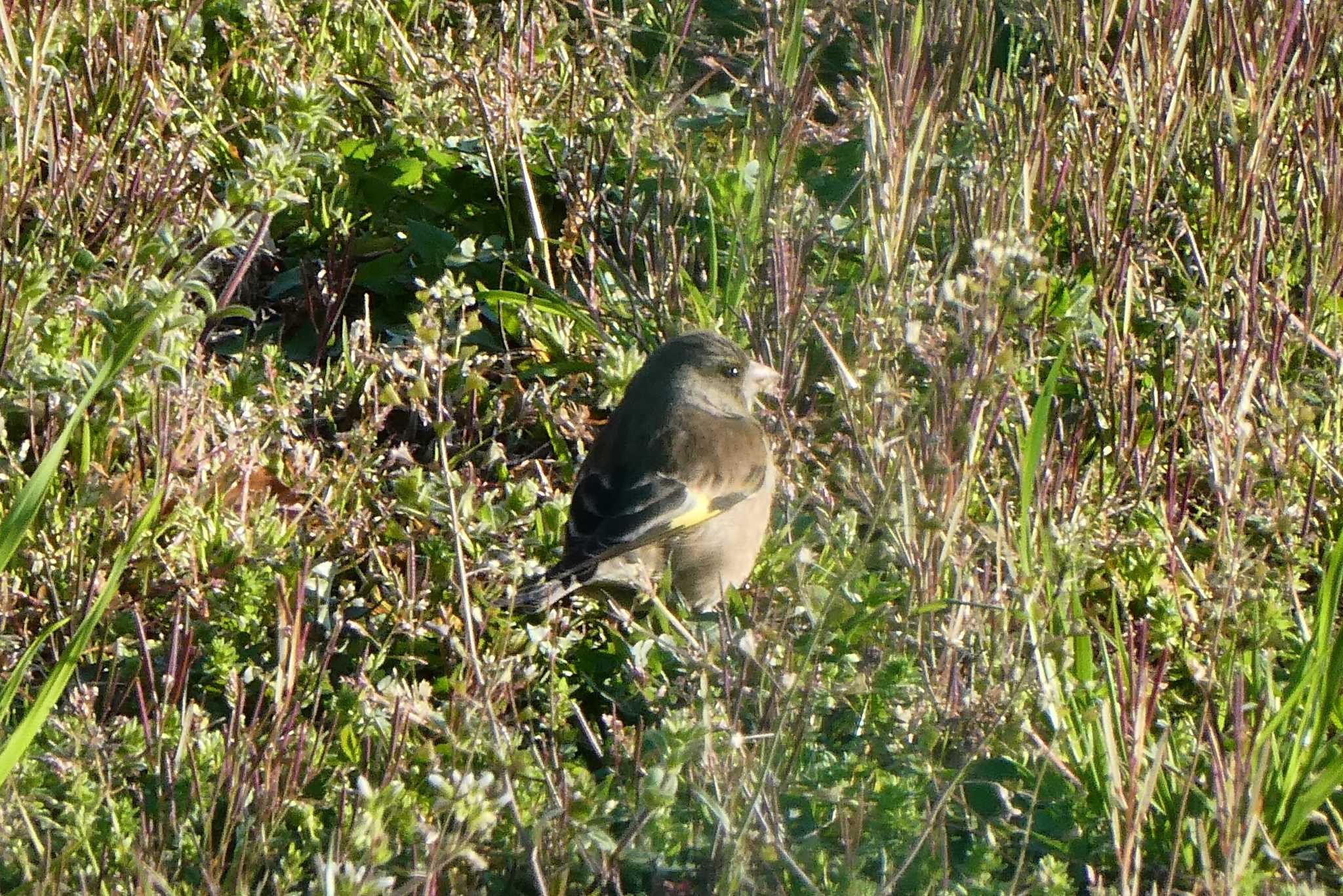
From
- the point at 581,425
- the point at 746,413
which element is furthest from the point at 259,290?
the point at 746,413

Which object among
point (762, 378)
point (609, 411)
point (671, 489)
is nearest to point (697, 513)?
point (671, 489)

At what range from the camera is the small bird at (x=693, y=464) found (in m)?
4.55

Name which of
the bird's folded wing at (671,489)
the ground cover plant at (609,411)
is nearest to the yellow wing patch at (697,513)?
the bird's folded wing at (671,489)

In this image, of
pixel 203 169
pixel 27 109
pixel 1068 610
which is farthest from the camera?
pixel 203 169

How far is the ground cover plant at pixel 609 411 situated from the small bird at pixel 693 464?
169mm

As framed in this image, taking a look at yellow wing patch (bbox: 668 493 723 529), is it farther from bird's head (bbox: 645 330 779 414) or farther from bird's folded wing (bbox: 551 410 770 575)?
bird's head (bbox: 645 330 779 414)

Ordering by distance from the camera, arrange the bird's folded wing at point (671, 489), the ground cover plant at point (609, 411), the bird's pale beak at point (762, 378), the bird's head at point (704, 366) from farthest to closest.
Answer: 1. the bird's head at point (704, 366)
2. the bird's pale beak at point (762, 378)
3. the bird's folded wing at point (671, 489)
4. the ground cover plant at point (609, 411)

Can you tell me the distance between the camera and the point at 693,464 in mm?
4684

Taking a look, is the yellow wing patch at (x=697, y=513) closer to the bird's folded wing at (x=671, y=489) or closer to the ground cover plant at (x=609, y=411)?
the bird's folded wing at (x=671, y=489)

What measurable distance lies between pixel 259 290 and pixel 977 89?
2.43 metres

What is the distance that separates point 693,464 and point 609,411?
597mm

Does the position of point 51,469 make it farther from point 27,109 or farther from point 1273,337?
point 1273,337

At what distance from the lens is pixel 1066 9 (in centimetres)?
509

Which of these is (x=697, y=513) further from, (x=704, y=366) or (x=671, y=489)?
(x=704, y=366)
